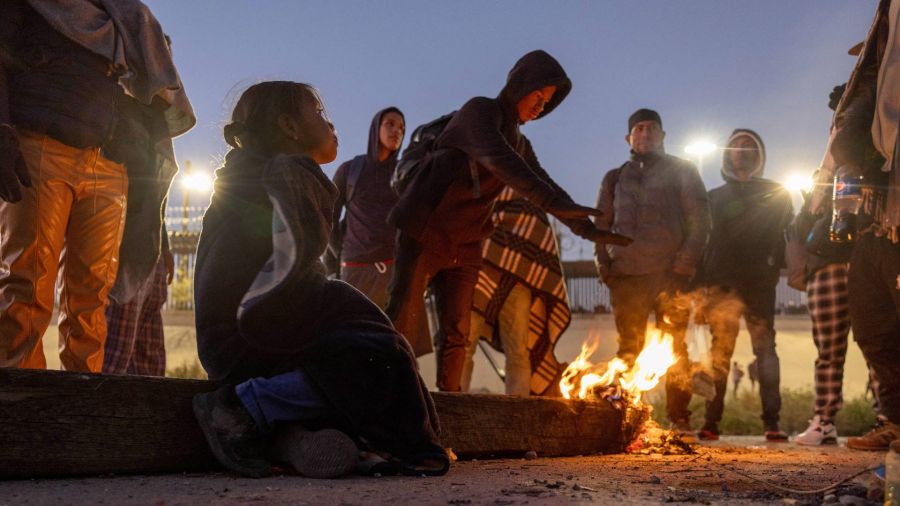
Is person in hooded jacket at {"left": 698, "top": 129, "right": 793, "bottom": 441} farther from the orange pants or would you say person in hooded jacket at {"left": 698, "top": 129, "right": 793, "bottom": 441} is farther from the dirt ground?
the orange pants

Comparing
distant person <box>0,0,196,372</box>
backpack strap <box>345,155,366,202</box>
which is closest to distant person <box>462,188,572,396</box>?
backpack strap <box>345,155,366,202</box>

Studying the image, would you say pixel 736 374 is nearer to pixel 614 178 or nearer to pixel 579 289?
pixel 579 289

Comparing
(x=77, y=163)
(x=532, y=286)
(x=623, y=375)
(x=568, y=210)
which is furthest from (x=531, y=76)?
(x=77, y=163)

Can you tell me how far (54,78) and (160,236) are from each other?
110 cm

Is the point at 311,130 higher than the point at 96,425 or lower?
higher

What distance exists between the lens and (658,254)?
6715mm

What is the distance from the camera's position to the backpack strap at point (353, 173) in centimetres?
694

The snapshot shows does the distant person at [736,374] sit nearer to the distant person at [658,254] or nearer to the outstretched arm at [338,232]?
the distant person at [658,254]

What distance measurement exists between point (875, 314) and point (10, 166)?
14.3 feet

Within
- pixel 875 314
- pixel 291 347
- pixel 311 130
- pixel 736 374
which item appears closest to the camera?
pixel 291 347

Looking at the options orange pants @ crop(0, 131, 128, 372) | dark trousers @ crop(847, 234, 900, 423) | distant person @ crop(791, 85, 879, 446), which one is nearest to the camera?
orange pants @ crop(0, 131, 128, 372)

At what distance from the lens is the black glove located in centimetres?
307

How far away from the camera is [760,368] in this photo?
7.03 meters

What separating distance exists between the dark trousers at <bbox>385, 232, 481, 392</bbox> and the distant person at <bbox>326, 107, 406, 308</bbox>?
4.66ft
